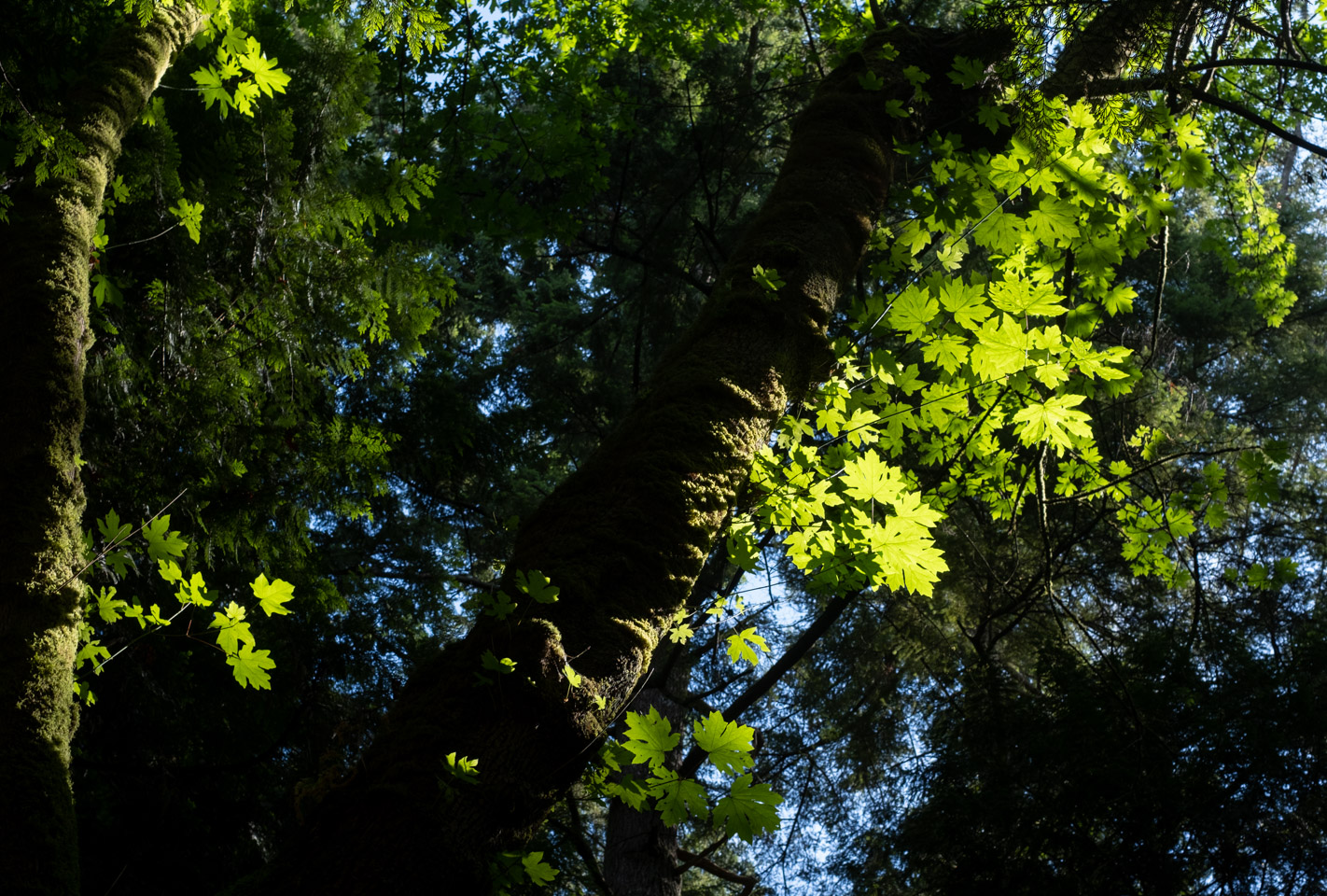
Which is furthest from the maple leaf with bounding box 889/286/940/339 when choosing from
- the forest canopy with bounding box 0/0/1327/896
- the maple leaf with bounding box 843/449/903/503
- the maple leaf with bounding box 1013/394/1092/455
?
the maple leaf with bounding box 843/449/903/503

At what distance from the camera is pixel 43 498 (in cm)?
169

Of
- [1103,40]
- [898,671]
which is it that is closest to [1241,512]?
[898,671]

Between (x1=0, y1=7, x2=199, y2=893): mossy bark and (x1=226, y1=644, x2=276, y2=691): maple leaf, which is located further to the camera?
(x1=226, y1=644, x2=276, y2=691): maple leaf

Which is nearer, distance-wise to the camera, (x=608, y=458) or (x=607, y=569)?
(x=607, y=569)

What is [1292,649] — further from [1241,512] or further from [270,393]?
[270,393]

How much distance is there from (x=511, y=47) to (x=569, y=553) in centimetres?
568

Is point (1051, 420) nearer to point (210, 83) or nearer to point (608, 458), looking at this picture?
point (608, 458)

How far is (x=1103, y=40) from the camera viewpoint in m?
3.10

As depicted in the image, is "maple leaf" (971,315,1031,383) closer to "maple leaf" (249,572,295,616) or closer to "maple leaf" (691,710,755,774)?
"maple leaf" (691,710,755,774)

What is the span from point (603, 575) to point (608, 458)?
0.35m

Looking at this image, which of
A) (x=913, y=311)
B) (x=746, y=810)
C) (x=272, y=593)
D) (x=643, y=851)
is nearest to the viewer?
(x=746, y=810)

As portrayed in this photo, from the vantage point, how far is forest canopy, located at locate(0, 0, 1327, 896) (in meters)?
1.56

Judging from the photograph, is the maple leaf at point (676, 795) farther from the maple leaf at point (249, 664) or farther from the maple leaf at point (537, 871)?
the maple leaf at point (249, 664)

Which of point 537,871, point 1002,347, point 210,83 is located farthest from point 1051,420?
point 210,83
